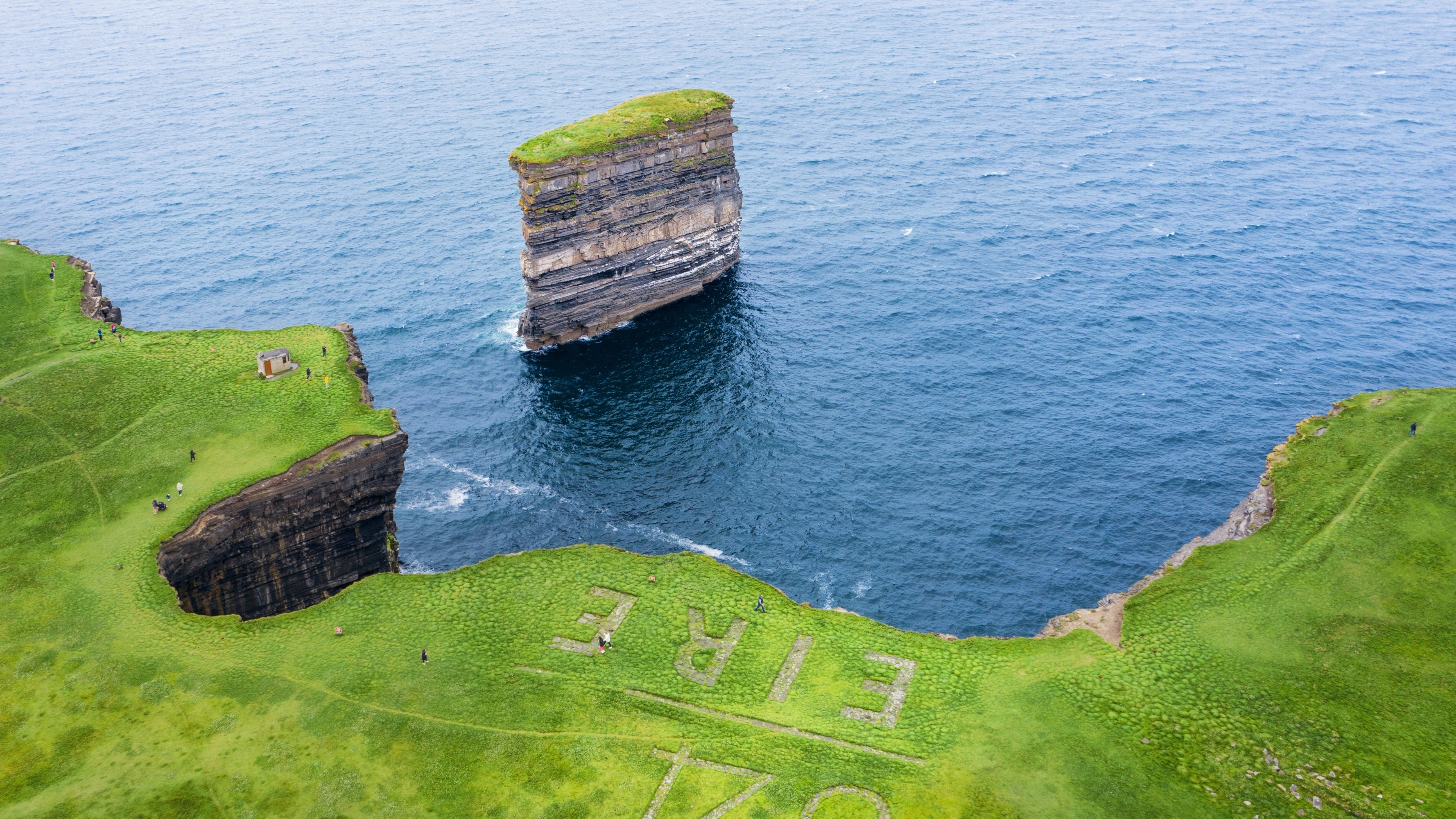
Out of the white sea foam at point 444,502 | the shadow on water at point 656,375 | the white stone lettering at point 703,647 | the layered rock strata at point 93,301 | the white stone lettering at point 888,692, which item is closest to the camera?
the white stone lettering at point 888,692

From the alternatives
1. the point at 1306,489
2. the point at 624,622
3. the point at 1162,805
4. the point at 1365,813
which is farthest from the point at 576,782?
the point at 1306,489

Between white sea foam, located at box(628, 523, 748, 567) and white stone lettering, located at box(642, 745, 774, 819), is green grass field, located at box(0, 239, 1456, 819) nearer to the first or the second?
white stone lettering, located at box(642, 745, 774, 819)

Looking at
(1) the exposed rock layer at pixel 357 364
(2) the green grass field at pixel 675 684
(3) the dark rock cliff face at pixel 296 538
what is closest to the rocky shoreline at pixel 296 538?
(3) the dark rock cliff face at pixel 296 538

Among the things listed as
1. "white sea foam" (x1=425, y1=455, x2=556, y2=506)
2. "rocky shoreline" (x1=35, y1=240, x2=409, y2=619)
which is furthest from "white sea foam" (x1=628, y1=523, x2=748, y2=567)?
"rocky shoreline" (x1=35, y1=240, x2=409, y2=619)

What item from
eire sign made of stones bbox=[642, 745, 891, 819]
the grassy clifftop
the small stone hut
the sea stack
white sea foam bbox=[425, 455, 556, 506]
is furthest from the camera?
the sea stack

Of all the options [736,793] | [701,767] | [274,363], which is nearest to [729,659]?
[701,767]

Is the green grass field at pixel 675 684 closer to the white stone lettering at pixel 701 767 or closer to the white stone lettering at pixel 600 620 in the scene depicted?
the white stone lettering at pixel 701 767
